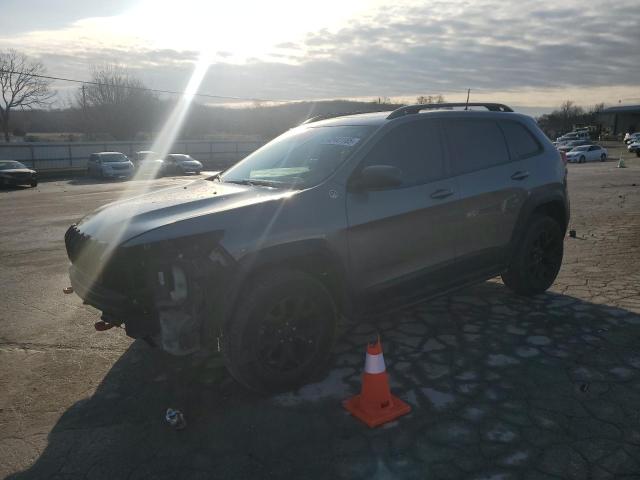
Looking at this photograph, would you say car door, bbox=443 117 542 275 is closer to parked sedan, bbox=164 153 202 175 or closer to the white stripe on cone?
the white stripe on cone

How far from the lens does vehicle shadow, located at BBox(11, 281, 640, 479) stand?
9.28 feet

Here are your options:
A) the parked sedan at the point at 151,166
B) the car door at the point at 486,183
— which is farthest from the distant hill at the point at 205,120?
the car door at the point at 486,183

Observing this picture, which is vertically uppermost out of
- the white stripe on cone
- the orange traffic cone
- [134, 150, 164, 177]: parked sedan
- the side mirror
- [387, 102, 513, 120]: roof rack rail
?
[387, 102, 513, 120]: roof rack rail

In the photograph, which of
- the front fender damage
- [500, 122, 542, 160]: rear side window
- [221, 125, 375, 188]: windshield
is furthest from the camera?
[500, 122, 542, 160]: rear side window

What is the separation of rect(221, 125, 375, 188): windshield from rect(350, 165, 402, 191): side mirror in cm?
23

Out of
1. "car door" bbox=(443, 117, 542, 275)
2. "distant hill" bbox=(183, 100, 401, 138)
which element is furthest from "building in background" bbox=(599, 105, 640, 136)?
"car door" bbox=(443, 117, 542, 275)

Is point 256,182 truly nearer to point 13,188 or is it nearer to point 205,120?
point 13,188

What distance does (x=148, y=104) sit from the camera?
72688mm

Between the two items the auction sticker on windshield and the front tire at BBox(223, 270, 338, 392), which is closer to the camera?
the front tire at BBox(223, 270, 338, 392)

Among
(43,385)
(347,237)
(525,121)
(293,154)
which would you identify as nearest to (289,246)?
(347,237)

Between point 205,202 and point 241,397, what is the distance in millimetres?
1411

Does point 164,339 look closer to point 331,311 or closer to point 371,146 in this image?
point 331,311

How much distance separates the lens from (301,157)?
4.31m

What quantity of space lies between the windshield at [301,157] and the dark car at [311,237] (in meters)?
0.02
